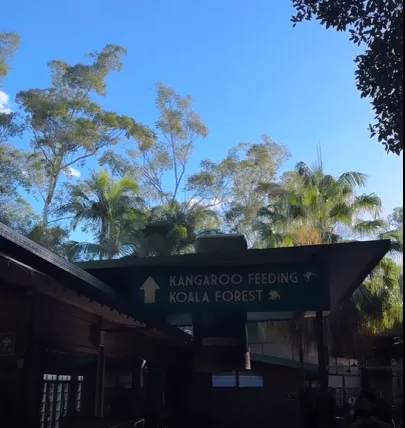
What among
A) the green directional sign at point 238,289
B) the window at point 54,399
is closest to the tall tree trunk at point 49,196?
the window at point 54,399

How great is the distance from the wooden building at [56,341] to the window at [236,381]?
768 centimetres

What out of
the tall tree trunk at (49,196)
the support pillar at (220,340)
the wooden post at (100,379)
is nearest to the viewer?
the wooden post at (100,379)

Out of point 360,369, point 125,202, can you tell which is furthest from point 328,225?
point 125,202

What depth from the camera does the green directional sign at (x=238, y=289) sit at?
7.17 metres

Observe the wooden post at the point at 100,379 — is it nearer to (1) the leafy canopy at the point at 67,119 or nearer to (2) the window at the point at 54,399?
(2) the window at the point at 54,399

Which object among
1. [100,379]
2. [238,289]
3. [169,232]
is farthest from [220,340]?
[169,232]

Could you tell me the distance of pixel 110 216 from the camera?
25.4 meters

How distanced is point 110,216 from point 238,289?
18.7 metres

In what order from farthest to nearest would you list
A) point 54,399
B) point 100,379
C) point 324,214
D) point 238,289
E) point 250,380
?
1. point 324,214
2. point 250,380
3. point 100,379
4. point 238,289
5. point 54,399

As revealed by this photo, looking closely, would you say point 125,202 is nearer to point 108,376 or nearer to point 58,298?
point 108,376

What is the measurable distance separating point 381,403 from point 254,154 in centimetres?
2760

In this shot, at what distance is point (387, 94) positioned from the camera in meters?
4.84

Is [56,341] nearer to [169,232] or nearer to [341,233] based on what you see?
[341,233]

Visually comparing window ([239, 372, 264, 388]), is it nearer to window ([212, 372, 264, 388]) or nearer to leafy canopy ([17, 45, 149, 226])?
window ([212, 372, 264, 388])
